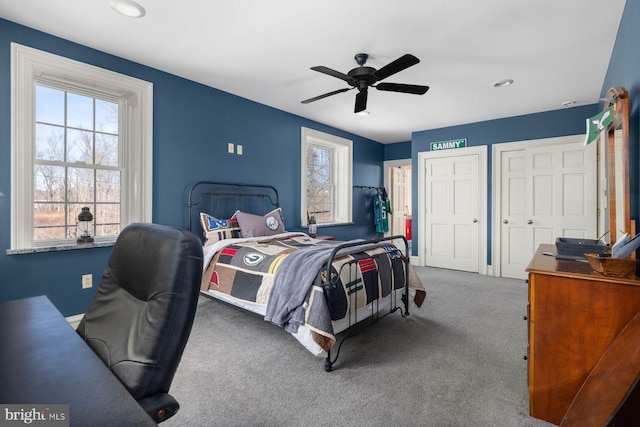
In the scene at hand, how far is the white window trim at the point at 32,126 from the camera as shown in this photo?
2.54m

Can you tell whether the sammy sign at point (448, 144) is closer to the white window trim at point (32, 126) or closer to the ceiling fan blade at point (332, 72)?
the ceiling fan blade at point (332, 72)

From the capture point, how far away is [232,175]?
13.6 feet

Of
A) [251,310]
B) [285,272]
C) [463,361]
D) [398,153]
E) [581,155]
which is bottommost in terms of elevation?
[463,361]

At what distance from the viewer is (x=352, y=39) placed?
2742 mm

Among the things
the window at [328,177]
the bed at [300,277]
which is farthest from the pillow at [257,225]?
the window at [328,177]

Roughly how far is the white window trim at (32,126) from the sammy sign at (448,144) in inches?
177

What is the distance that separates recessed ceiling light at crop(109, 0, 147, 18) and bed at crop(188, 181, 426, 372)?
5.84ft

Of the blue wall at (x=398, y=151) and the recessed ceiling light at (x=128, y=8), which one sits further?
the blue wall at (x=398, y=151)

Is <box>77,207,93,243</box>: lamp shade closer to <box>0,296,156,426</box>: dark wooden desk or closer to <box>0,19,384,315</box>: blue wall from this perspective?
<box>0,19,384,315</box>: blue wall

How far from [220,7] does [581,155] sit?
4.87 m

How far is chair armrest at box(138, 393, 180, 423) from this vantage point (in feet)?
2.66

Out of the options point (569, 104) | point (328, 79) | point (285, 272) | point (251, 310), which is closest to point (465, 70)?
point (328, 79)

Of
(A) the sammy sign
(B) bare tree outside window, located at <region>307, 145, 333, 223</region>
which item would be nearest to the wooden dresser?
(B) bare tree outside window, located at <region>307, 145, 333, 223</region>

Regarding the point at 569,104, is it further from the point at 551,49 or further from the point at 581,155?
the point at 551,49
